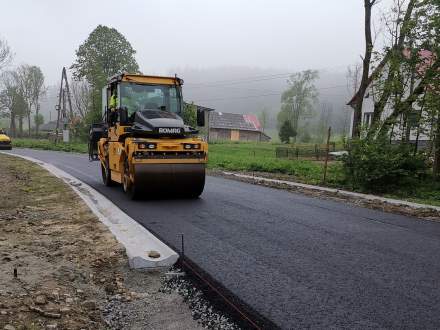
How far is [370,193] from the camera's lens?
531 inches

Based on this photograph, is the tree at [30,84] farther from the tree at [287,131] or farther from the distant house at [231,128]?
the tree at [287,131]

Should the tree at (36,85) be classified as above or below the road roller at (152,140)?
above

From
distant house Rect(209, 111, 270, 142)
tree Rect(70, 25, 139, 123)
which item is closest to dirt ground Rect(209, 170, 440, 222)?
tree Rect(70, 25, 139, 123)

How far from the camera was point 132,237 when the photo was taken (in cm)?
659

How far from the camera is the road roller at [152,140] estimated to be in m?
9.74

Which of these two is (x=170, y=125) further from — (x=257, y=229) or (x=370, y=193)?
(x=370, y=193)

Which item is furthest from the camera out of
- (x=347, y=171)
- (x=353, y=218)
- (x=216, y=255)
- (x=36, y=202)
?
(x=347, y=171)

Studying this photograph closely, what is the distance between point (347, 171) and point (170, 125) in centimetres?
720

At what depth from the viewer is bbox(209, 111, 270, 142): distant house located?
7788 cm

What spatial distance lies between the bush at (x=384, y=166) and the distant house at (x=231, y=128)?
204 feet

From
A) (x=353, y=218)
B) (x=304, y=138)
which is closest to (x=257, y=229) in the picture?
(x=353, y=218)

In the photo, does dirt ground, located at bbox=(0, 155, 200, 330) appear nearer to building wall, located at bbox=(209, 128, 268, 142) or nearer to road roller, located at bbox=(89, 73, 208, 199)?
road roller, located at bbox=(89, 73, 208, 199)

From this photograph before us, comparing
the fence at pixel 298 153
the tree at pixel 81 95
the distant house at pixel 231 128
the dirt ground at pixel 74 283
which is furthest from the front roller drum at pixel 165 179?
the distant house at pixel 231 128

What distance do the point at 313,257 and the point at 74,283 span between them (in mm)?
3010
